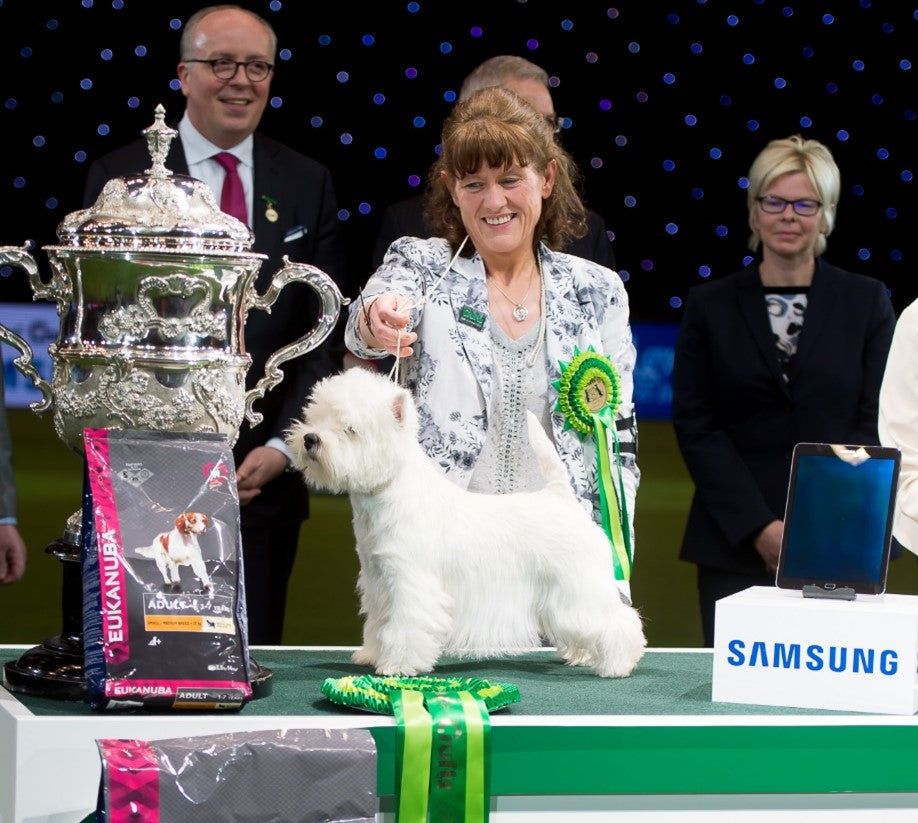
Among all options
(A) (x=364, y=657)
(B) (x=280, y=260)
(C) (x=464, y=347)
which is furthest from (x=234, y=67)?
(A) (x=364, y=657)

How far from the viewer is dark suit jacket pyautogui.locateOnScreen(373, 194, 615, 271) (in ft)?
10.0

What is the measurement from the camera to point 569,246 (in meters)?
3.02

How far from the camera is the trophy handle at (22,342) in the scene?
1.76m

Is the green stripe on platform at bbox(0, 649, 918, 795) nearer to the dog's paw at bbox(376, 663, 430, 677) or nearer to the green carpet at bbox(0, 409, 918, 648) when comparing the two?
the dog's paw at bbox(376, 663, 430, 677)

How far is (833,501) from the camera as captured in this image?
181 cm

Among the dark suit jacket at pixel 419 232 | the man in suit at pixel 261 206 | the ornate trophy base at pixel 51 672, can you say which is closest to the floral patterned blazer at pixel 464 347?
the ornate trophy base at pixel 51 672

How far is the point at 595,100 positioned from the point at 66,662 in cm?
867

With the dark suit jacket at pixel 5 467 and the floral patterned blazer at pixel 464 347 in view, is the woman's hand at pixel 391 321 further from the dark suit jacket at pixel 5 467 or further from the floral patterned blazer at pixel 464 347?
the dark suit jacket at pixel 5 467

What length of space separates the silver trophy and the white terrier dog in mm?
148

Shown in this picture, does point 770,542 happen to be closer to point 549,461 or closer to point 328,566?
point 549,461

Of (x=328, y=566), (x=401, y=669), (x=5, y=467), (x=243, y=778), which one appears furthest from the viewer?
(x=328, y=566)

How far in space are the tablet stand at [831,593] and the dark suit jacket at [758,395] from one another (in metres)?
1.26

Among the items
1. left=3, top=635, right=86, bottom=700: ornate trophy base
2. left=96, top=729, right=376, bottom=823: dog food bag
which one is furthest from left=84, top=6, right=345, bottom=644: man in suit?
left=96, top=729, right=376, bottom=823: dog food bag

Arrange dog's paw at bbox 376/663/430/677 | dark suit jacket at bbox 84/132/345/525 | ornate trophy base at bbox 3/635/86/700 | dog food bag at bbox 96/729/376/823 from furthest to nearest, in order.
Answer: dark suit jacket at bbox 84/132/345/525 < dog's paw at bbox 376/663/430/677 < ornate trophy base at bbox 3/635/86/700 < dog food bag at bbox 96/729/376/823
